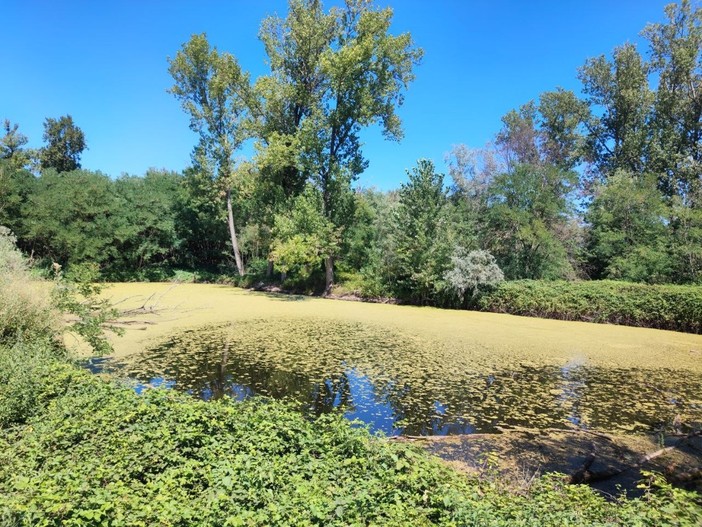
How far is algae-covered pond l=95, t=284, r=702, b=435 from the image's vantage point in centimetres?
711

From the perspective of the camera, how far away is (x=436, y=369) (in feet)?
31.3

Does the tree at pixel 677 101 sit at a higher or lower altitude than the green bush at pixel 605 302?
higher

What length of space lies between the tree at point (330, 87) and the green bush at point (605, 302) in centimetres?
1054

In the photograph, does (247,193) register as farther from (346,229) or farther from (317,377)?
(317,377)

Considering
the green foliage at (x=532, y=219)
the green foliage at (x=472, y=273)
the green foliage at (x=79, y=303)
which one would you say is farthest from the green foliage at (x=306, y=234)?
the green foliage at (x=79, y=303)

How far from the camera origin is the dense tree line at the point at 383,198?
21453mm

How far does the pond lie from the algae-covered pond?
29 millimetres

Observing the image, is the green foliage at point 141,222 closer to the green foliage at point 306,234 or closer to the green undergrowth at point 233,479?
the green foliage at point 306,234

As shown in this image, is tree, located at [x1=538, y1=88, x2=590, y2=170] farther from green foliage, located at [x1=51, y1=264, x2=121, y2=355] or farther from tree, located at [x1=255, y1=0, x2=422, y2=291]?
green foliage, located at [x1=51, y1=264, x2=121, y2=355]

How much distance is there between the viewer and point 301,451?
13.7 feet

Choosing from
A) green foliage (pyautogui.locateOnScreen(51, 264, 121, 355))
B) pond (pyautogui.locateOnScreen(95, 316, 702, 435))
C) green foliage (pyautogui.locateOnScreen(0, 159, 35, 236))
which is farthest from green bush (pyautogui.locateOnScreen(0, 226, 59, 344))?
green foliage (pyautogui.locateOnScreen(0, 159, 35, 236))

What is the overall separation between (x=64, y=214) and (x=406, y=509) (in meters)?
30.4

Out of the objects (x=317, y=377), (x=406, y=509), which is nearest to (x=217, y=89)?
(x=317, y=377)

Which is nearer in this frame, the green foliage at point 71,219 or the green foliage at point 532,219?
the green foliage at point 532,219
